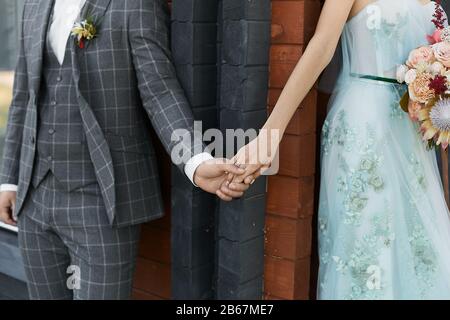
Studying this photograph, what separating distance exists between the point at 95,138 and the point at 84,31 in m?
0.38

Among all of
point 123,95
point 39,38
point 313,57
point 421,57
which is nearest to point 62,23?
point 39,38

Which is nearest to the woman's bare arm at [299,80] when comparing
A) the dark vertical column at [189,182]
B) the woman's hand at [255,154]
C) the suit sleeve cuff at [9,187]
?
the woman's hand at [255,154]

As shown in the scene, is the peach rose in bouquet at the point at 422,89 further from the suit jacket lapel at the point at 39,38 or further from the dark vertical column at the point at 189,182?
the suit jacket lapel at the point at 39,38

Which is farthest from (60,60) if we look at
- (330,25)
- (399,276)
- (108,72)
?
(399,276)

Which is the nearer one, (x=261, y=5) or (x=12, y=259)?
(x=261, y=5)

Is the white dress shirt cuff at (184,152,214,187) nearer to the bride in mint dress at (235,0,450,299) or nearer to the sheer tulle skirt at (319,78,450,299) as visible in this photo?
the bride in mint dress at (235,0,450,299)

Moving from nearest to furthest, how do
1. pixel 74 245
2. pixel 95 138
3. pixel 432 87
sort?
1. pixel 432 87
2. pixel 95 138
3. pixel 74 245

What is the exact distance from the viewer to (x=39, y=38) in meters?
2.29

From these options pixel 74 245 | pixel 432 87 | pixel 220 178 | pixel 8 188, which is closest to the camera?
pixel 432 87

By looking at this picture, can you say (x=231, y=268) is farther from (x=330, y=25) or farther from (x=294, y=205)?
(x=330, y=25)

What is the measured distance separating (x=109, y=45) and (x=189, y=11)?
1.03 feet

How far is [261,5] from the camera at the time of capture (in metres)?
2.16

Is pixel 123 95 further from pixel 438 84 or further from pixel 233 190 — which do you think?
pixel 438 84

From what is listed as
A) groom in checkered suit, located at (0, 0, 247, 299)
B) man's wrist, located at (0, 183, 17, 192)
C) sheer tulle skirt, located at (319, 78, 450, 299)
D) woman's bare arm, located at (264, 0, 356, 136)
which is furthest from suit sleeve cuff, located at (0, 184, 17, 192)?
sheer tulle skirt, located at (319, 78, 450, 299)
